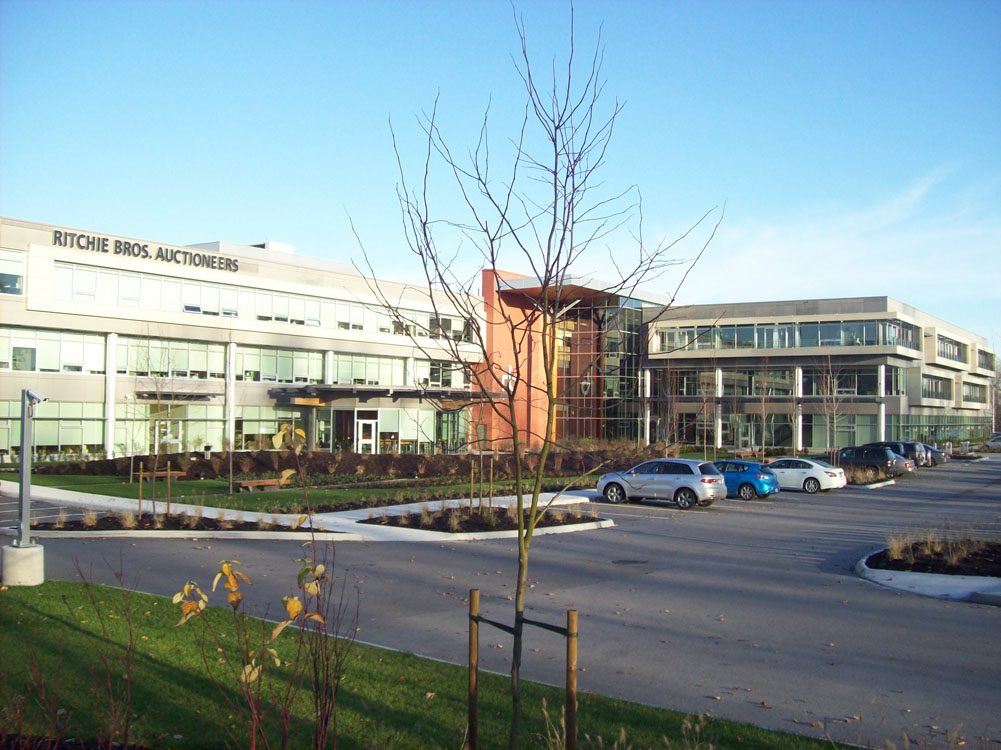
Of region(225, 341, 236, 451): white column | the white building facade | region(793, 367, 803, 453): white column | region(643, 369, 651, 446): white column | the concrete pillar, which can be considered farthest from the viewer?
region(643, 369, 651, 446): white column

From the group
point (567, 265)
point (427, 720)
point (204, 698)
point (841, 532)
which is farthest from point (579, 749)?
point (841, 532)

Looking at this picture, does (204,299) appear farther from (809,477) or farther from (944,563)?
(944,563)

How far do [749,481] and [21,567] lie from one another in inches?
Result: 993

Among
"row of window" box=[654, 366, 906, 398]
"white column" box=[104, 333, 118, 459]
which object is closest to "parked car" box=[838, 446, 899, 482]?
"row of window" box=[654, 366, 906, 398]

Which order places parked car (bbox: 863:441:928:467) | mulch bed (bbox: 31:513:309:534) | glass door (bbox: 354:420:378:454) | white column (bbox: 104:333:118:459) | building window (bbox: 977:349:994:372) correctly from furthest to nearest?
building window (bbox: 977:349:994:372) → glass door (bbox: 354:420:378:454) → parked car (bbox: 863:441:928:467) → white column (bbox: 104:333:118:459) → mulch bed (bbox: 31:513:309:534)

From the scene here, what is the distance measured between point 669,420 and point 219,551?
4082 centimetres

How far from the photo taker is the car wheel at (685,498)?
2655 cm

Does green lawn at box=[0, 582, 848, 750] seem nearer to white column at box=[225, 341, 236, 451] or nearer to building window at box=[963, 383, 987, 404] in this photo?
white column at box=[225, 341, 236, 451]

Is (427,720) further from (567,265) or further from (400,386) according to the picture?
(400,386)

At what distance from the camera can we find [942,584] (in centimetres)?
1383

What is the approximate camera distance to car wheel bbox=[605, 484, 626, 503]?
93.7 feet

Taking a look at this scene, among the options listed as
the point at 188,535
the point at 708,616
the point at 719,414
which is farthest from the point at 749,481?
the point at 719,414

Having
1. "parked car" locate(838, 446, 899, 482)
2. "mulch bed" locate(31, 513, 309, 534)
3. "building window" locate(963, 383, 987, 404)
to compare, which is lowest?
"mulch bed" locate(31, 513, 309, 534)

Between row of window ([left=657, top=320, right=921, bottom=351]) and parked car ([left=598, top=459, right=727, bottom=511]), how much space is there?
33106 mm
